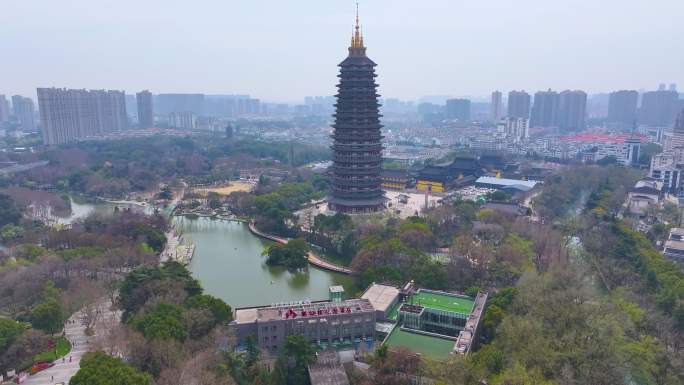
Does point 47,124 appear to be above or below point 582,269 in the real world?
above

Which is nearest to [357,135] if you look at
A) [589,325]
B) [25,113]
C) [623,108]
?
[589,325]

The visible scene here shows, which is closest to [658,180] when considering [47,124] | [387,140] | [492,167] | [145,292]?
[492,167]

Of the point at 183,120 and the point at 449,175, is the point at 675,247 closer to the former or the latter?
the point at 449,175

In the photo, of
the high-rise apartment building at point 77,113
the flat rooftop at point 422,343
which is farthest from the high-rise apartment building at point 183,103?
the flat rooftop at point 422,343

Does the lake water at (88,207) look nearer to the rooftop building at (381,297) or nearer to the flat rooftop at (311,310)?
the flat rooftop at (311,310)

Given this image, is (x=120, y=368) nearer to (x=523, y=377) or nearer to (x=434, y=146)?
(x=523, y=377)

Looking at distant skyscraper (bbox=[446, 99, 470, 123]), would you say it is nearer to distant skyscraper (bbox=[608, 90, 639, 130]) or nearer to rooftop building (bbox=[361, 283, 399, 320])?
distant skyscraper (bbox=[608, 90, 639, 130])

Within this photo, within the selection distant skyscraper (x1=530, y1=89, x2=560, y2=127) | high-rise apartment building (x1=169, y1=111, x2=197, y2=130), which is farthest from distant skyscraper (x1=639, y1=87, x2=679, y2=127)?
high-rise apartment building (x1=169, y1=111, x2=197, y2=130)

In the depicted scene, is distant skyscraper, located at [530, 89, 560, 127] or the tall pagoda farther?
distant skyscraper, located at [530, 89, 560, 127]
